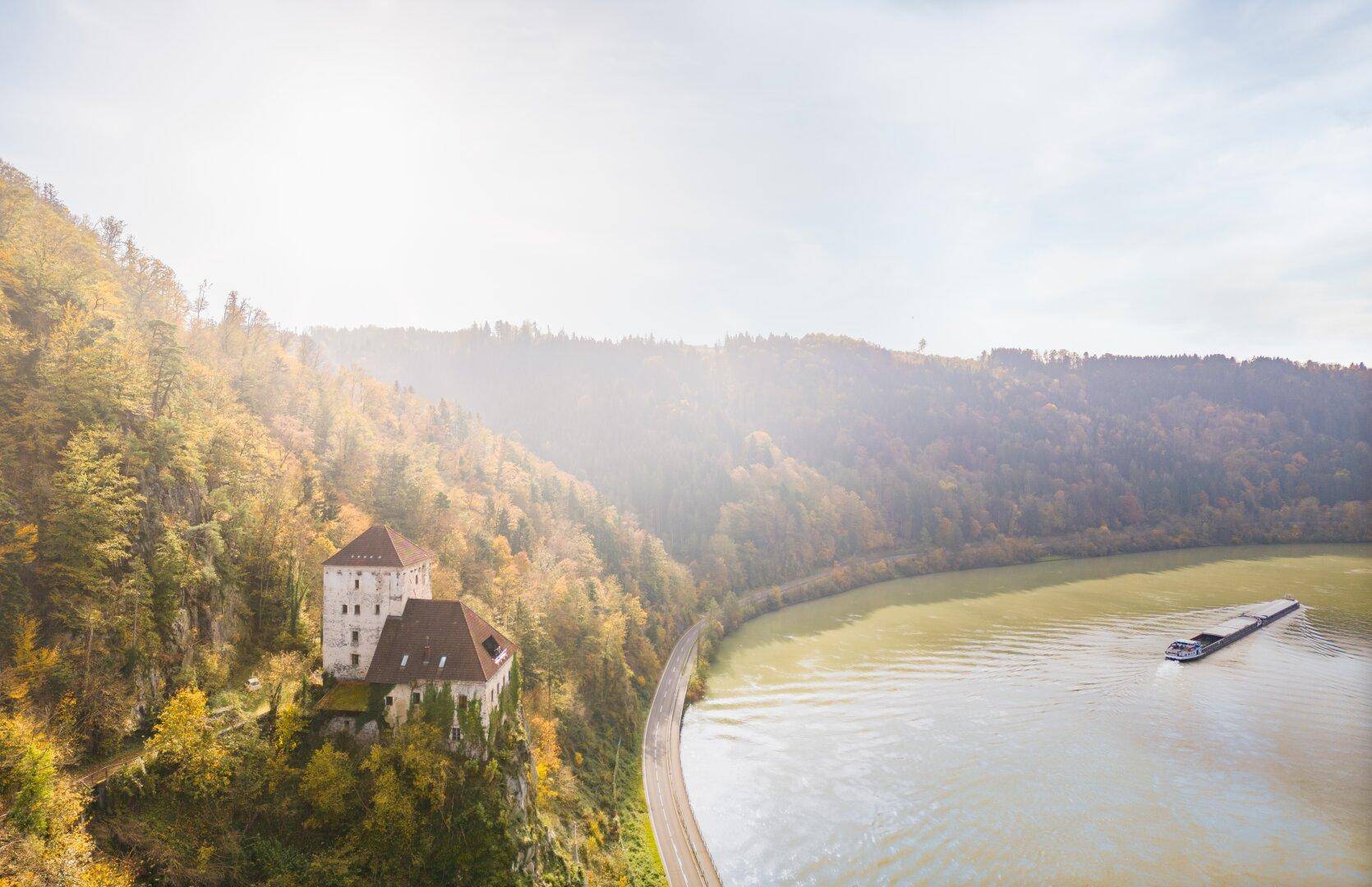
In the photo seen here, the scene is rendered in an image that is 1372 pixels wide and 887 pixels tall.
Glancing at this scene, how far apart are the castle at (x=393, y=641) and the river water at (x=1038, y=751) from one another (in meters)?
22.7

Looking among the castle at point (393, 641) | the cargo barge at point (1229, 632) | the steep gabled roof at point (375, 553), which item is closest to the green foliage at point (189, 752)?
the castle at point (393, 641)

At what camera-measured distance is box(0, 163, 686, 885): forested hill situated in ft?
83.3

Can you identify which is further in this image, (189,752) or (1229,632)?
(1229,632)

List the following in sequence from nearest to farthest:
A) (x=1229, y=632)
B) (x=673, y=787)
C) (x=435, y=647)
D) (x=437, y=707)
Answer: (x=437, y=707) < (x=435, y=647) < (x=673, y=787) < (x=1229, y=632)

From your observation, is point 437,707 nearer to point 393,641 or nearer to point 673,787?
point 393,641

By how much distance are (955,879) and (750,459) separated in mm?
131015

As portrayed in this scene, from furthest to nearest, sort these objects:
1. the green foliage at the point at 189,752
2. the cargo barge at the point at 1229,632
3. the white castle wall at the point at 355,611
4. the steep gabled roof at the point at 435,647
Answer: the cargo barge at the point at 1229,632 < the white castle wall at the point at 355,611 < the steep gabled roof at the point at 435,647 < the green foliage at the point at 189,752

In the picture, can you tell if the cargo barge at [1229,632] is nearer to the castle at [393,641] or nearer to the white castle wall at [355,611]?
the castle at [393,641]

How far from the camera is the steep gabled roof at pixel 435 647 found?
32062 millimetres

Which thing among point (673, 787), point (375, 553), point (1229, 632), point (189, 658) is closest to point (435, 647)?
point (375, 553)

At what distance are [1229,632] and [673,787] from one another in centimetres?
7494

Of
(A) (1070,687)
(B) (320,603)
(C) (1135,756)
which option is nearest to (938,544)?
(A) (1070,687)

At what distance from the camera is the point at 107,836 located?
23.7 m

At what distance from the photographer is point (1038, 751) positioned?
5244 centimetres
